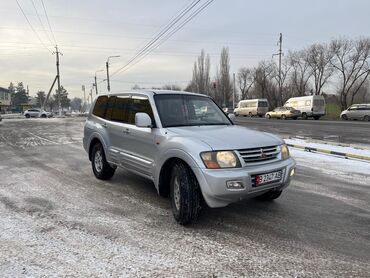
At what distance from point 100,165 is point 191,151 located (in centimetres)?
340

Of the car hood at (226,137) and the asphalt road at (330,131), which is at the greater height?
the car hood at (226,137)

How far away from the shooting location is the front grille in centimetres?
464

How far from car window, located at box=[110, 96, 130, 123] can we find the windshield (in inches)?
32.6

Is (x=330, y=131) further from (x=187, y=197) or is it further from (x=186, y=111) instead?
(x=187, y=197)

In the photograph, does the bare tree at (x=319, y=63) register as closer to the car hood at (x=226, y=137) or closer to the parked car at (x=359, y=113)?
the parked car at (x=359, y=113)

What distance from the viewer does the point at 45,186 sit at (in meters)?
7.02

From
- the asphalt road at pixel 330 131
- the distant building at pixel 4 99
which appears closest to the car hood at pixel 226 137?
the asphalt road at pixel 330 131

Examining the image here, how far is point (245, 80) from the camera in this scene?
271 feet

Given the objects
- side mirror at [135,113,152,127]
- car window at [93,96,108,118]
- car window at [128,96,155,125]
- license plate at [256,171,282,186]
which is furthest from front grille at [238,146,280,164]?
car window at [93,96,108,118]

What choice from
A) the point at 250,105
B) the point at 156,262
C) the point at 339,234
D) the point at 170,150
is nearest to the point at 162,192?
the point at 170,150

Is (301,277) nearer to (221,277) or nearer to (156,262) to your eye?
(221,277)

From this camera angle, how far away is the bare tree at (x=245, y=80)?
80.3 meters

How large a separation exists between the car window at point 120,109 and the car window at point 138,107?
162 mm

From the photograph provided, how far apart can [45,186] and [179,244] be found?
3.84 meters
